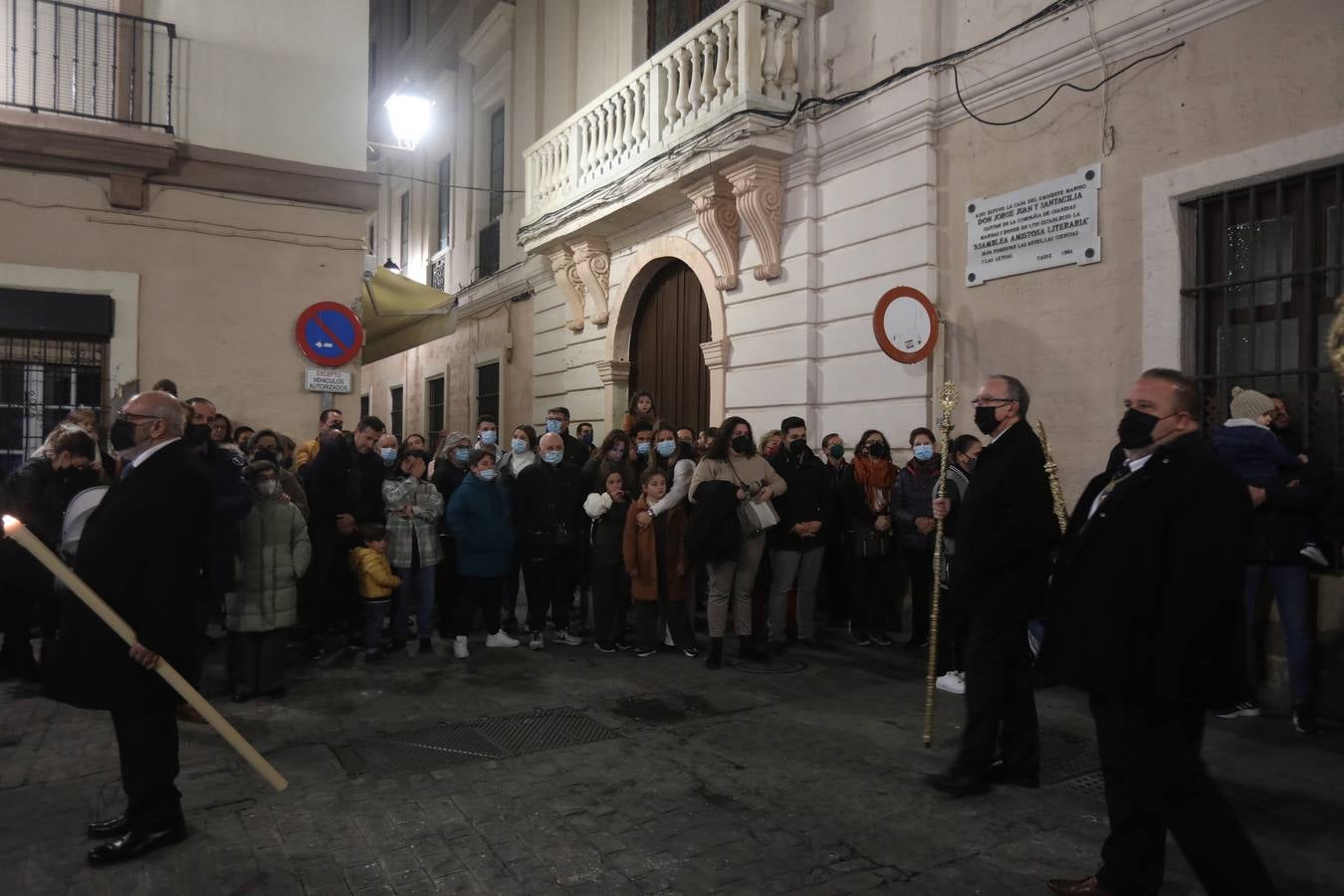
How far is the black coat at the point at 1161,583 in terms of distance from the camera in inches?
115

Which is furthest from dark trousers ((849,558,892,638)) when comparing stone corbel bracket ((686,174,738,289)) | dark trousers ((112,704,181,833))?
dark trousers ((112,704,181,833))

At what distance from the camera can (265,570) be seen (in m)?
6.19

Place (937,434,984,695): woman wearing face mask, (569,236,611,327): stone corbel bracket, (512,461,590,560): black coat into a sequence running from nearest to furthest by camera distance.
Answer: (937,434,984,695): woman wearing face mask → (512,461,590,560): black coat → (569,236,611,327): stone corbel bracket

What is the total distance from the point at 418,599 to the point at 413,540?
20.6 inches

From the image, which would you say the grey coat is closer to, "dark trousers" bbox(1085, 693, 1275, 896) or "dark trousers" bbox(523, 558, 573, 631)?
"dark trousers" bbox(523, 558, 573, 631)

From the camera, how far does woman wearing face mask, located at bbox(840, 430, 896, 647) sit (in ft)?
26.4

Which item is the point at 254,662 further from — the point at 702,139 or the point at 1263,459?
the point at 702,139

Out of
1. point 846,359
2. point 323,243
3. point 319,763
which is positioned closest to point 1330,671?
point 846,359

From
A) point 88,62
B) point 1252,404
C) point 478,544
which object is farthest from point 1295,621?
point 88,62

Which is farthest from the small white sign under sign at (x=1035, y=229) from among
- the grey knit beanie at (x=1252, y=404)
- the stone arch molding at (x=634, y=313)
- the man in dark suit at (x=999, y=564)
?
the man in dark suit at (x=999, y=564)

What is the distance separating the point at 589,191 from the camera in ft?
41.4

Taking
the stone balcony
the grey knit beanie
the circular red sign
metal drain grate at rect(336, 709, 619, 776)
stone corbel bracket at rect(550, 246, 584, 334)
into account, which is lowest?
metal drain grate at rect(336, 709, 619, 776)

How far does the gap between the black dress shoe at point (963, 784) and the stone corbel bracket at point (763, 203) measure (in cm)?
669

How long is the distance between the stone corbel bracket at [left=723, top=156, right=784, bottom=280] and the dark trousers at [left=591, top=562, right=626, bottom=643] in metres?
4.04
